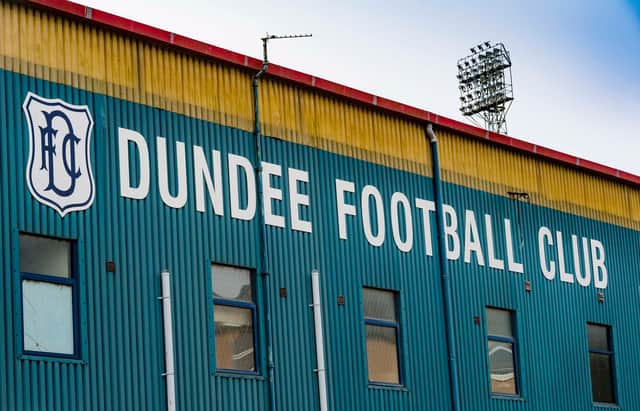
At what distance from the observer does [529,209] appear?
95.2 feet

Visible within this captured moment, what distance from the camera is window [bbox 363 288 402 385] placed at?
943 inches

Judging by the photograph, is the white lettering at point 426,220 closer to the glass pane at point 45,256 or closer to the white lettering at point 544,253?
the white lettering at point 544,253

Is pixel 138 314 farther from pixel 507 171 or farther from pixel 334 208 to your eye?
pixel 507 171

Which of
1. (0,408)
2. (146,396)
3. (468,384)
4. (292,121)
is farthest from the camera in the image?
(468,384)

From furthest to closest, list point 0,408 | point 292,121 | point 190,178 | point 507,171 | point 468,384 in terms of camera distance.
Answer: point 507,171
point 468,384
point 292,121
point 190,178
point 0,408

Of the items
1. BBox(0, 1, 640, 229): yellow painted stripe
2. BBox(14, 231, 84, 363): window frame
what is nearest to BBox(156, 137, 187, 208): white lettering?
BBox(0, 1, 640, 229): yellow painted stripe

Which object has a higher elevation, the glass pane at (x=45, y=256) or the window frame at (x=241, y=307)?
the glass pane at (x=45, y=256)

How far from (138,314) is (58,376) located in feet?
6.15

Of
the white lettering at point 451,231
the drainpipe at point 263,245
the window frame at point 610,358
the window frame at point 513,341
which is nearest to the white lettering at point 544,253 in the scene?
the window frame at point 513,341

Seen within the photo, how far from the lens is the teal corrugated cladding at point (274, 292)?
18.8 meters

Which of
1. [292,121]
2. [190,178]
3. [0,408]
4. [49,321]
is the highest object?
[292,121]

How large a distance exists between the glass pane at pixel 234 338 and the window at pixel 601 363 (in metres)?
10.8

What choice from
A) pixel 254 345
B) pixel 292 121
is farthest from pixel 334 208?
pixel 254 345

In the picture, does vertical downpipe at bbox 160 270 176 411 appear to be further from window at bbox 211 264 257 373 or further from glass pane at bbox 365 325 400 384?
glass pane at bbox 365 325 400 384
